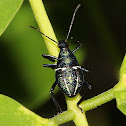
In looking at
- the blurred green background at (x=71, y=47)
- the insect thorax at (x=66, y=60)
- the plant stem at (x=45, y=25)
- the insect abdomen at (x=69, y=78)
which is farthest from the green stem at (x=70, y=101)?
the blurred green background at (x=71, y=47)

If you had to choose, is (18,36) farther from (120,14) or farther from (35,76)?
(120,14)

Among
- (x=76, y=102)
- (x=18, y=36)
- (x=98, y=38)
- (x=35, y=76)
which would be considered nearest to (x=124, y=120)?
(x=98, y=38)

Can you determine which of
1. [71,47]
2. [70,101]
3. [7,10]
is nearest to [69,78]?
[70,101]

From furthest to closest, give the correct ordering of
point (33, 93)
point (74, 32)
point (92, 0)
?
point (92, 0), point (74, 32), point (33, 93)

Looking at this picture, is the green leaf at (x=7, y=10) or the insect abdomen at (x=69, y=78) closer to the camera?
the green leaf at (x=7, y=10)

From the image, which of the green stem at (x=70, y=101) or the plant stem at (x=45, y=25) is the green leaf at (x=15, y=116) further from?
the plant stem at (x=45, y=25)

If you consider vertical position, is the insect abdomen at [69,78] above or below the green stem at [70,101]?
below
